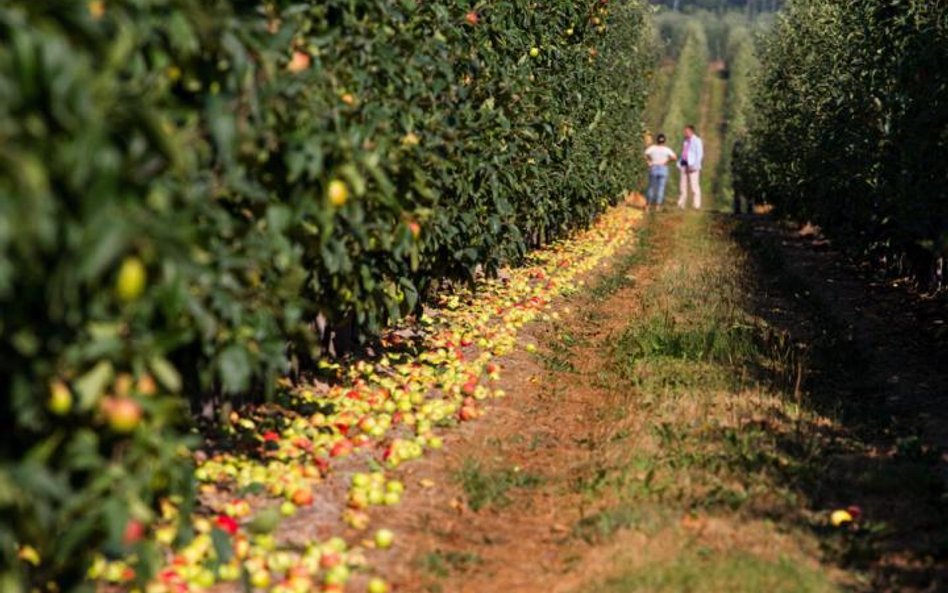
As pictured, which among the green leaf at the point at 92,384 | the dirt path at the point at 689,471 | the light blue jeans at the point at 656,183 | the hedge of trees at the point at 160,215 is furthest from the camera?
the light blue jeans at the point at 656,183

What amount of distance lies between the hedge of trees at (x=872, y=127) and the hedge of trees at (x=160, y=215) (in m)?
3.69

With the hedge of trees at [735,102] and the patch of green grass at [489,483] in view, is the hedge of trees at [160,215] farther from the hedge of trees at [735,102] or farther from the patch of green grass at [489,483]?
the hedge of trees at [735,102]

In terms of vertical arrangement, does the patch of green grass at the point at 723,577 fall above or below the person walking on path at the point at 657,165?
below

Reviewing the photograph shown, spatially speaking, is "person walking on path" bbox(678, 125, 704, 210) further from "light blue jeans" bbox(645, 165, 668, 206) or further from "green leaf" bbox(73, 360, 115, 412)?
"green leaf" bbox(73, 360, 115, 412)

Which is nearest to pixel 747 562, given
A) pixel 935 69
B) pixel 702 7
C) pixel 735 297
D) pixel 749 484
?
pixel 749 484

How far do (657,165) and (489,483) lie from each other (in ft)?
71.4

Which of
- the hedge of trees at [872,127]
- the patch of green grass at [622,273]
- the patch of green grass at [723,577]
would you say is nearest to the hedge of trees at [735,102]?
the hedge of trees at [872,127]

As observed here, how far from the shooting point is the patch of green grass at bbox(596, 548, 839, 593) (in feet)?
14.8

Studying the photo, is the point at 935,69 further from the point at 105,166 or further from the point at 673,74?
the point at 673,74

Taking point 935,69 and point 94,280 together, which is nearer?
point 94,280

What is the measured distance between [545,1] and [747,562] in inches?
339

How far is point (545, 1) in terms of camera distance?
12.1 m

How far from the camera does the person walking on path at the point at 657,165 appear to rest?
2636 centimetres

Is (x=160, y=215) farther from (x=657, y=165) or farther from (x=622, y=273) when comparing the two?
(x=657, y=165)
